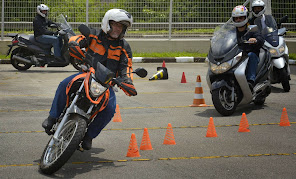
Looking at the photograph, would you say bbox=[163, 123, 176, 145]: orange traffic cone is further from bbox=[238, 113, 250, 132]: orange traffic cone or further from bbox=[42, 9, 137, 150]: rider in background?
bbox=[238, 113, 250, 132]: orange traffic cone

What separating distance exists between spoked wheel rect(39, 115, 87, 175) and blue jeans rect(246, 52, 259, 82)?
4.99 metres

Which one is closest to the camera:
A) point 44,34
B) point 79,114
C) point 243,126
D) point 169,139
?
point 79,114

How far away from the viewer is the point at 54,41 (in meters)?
16.4

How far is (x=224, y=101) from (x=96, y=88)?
13.3ft

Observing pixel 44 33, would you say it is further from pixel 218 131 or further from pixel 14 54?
pixel 218 131

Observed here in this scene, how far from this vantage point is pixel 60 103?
692 cm

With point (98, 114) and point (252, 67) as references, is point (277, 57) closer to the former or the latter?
point (252, 67)

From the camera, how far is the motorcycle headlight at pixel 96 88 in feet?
21.0

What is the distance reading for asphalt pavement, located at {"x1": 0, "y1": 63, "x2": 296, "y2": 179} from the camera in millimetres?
6539

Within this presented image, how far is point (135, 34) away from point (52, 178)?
15.5 meters

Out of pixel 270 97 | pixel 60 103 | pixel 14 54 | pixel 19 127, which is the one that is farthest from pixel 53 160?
pixel 14 54

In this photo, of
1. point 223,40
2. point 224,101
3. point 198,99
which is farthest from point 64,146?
point 198,99

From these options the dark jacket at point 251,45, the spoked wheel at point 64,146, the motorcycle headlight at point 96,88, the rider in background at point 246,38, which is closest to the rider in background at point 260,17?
the dark jacket at point 251,45

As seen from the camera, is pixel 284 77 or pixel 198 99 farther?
pixel 284 77
